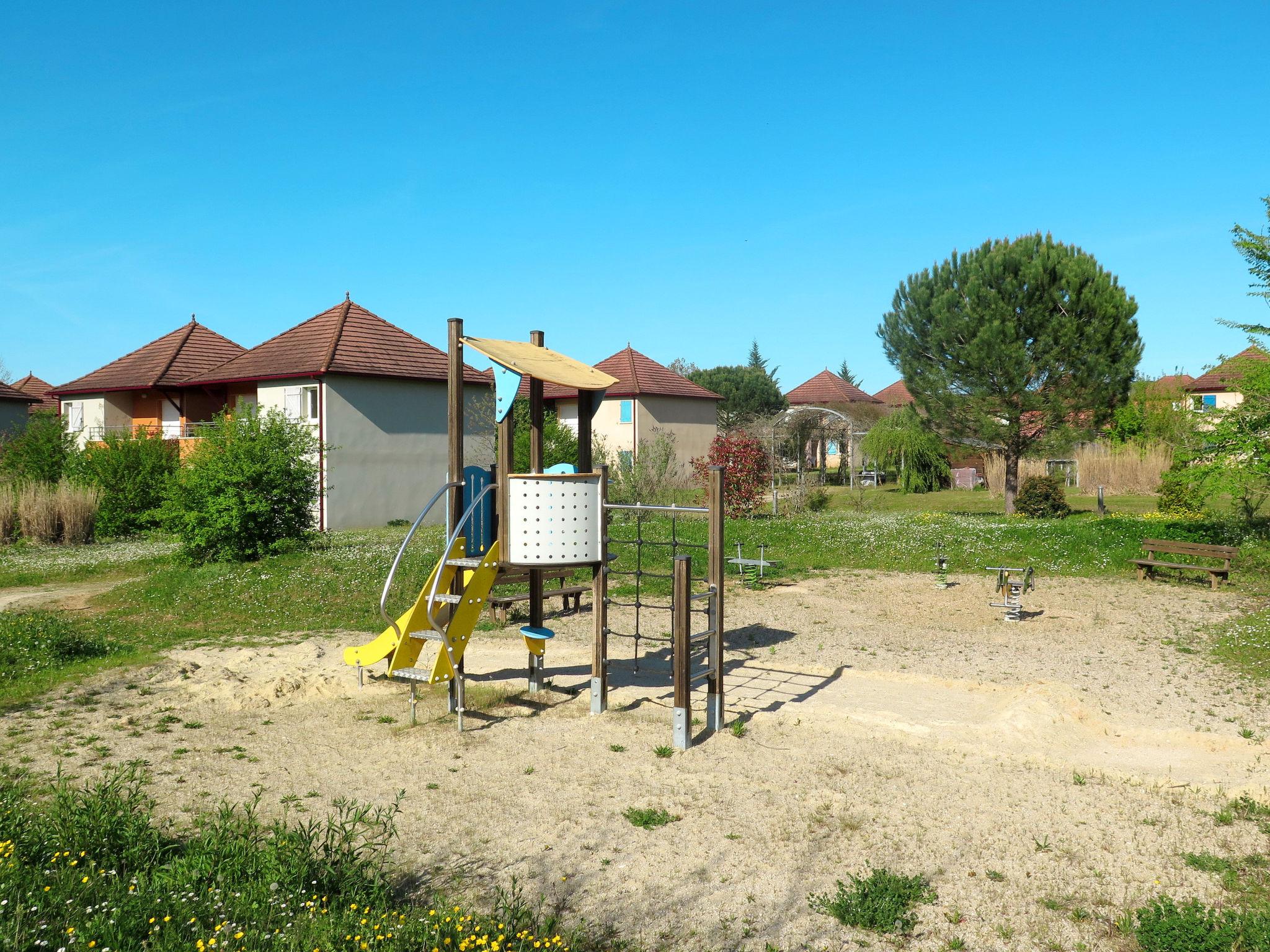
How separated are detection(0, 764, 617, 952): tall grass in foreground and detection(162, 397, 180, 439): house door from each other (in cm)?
2547

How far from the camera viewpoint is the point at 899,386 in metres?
69.4

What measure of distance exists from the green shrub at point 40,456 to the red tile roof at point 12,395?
1513 cm

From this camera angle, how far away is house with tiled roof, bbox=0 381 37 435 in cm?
3816

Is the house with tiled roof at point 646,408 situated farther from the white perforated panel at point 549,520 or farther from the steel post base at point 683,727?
the steel post base at point 683,727

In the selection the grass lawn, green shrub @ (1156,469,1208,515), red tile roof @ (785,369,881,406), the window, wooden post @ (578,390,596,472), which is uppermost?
red tile roof @ (785,369,881,406)

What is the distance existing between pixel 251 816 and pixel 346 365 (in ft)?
66.8

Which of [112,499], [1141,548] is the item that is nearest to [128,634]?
[112,499]

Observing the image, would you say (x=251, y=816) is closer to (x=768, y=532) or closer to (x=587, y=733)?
(x=587, y=733)

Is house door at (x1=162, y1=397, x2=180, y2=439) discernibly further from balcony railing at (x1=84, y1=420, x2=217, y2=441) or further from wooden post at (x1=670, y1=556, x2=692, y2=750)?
wooden post at (x1=670, y1=556, x2=692, y2=750)

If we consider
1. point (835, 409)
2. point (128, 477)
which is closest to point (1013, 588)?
point (128, 477)

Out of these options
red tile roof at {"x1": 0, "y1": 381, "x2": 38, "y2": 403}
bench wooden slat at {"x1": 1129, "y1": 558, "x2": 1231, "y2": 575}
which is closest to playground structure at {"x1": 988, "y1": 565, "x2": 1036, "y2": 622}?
bench wooden slat at {"x1": 1129, "y1": 558, "x2": 1231, "y2": 575}

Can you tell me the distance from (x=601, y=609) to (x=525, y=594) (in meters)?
6.70

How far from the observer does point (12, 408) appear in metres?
39.0

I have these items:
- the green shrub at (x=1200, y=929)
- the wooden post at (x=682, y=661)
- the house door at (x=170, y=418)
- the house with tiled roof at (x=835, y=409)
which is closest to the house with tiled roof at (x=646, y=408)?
the house with tiled roof at (x=835, y=409)
